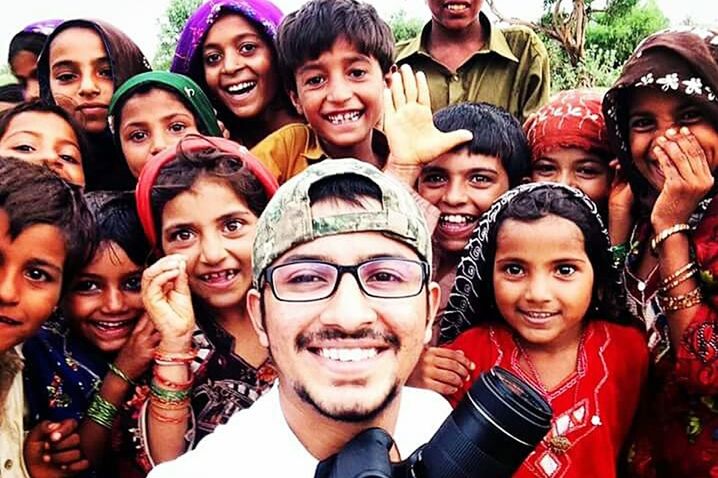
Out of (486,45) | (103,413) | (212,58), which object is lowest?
(103,413)

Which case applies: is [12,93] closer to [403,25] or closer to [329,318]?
[329,318]

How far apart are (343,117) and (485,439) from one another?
2.16m

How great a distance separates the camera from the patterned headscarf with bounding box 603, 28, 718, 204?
2461 millimetres

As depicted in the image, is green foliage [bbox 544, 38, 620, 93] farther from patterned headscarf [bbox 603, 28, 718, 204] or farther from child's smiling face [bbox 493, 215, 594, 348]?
child's smiling face [bbox 493, 215, 594, 348]

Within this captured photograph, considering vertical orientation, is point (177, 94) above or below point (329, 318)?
above

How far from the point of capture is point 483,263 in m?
2.75

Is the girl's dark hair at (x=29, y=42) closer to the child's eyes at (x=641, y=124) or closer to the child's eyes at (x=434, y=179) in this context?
the child's eyes at (x=434, y=179)

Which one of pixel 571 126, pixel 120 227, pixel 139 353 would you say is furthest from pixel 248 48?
pixel 139 353

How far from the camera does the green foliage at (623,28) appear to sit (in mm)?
19047

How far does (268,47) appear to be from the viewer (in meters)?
3.70

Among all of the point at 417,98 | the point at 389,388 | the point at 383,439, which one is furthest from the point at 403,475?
the point at 417,98

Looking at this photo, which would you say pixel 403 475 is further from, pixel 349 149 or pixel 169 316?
pixel 349 149

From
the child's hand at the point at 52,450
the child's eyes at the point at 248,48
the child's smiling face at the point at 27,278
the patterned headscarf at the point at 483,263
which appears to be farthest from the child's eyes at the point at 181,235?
the child's eyes at the point at 248,48

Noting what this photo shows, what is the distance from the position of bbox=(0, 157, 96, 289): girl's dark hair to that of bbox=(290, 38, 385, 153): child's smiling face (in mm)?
1143
